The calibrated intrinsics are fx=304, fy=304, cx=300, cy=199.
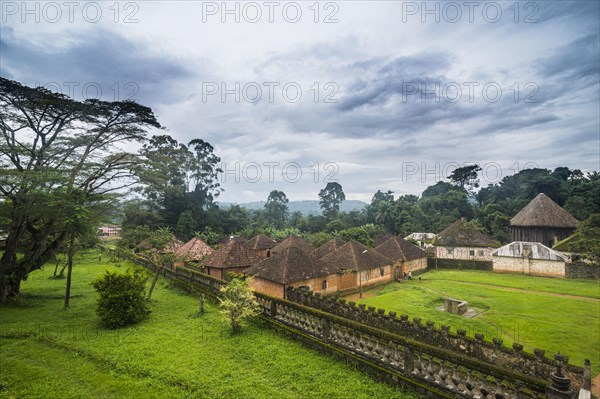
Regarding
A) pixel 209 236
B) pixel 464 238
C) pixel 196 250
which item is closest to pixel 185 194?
pixel 209 236

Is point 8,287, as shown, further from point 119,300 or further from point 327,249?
point 327,249

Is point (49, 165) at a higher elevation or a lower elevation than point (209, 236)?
higher

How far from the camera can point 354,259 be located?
23.8 m

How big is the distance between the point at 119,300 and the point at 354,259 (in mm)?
16563

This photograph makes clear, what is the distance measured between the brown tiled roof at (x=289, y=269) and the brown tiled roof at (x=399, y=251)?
12.2 m

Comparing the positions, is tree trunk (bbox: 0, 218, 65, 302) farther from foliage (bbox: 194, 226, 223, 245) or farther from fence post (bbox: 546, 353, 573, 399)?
foliage (bbox: 194, 226, 223, 245)

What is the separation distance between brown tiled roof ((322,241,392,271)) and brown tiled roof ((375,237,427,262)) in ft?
11.5

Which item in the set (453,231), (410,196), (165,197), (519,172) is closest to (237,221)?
(165,197)

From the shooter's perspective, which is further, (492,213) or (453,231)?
(492,213)

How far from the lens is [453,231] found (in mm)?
37469

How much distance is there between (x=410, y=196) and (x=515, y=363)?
75.7m

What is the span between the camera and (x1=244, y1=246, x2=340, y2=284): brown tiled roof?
17062 mm

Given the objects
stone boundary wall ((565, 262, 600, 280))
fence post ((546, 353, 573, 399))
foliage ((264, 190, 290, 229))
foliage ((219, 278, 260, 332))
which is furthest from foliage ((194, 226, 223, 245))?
fence post ((546, 353, 573, 399))

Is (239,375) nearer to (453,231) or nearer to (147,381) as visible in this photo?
(147,381)
